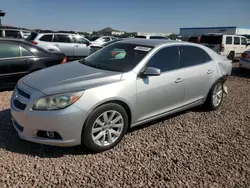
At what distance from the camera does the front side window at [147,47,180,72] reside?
363 cm

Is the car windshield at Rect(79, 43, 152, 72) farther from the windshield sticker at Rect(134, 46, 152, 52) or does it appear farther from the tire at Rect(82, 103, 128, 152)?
the tire at Rect(82, 103, 128, 152)

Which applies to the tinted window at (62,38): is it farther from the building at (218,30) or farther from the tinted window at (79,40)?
the building at (218,30)

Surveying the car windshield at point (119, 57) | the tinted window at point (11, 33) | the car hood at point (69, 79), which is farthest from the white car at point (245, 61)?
the tinted window at point (11, 33)

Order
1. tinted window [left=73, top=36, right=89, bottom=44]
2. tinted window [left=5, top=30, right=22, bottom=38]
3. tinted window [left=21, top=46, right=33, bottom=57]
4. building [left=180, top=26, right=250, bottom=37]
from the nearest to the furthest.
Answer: tinted window [left=21, top=46, right=33, bottom=57] < tinted window [left=5, top=30, right=22, bottom=38] < tinted window [left=73, top=36, right=89, bottom=44] < building [left=180, top=26, right=250, bottom=37]

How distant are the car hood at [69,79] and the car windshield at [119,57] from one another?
214 mm

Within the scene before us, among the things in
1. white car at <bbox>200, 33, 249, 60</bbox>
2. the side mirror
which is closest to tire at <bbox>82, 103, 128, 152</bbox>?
the side mirror

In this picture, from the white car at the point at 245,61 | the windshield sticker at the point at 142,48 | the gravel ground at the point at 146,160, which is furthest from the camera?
the white car at the point at 245,61

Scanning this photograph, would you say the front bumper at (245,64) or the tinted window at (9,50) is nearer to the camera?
the tinted window at (9,50)

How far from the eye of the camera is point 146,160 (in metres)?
2.99

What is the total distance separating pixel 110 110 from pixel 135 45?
4.82 ft

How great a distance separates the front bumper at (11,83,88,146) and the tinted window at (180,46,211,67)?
2217 mm

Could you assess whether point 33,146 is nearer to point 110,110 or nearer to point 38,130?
point 38,130

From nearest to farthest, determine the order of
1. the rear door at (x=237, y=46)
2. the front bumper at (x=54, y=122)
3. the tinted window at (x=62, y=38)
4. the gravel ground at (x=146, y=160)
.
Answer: the gravel ground at (x=146, y=160) → the front bumper at (x=54, y=122) → the tinted window at (x=62, y=38) → the rear door at (x=237, y=46)

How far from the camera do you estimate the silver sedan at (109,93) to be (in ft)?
9.16
